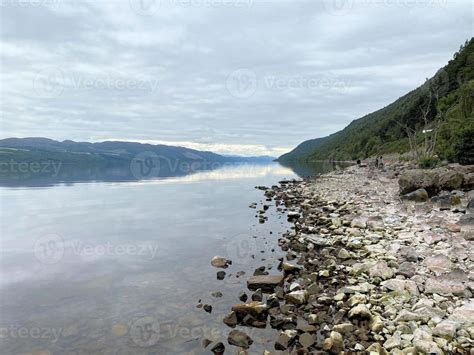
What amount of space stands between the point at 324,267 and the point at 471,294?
446 cm

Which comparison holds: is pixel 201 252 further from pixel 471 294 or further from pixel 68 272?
pixel 471 294

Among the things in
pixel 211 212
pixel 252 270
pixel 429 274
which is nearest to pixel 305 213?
pixel 211 212

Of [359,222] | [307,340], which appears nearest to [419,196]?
[359,222]

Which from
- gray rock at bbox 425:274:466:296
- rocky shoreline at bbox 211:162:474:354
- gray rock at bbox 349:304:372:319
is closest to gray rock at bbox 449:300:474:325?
rocky shoreline at bbox 211:162:474:354
